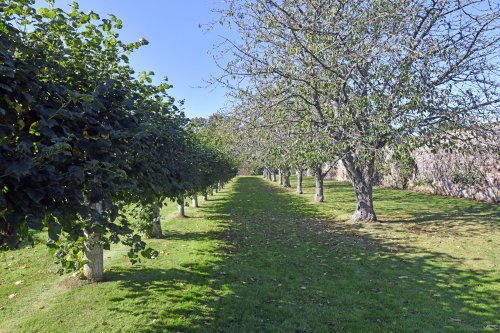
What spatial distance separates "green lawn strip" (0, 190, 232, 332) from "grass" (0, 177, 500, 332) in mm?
23

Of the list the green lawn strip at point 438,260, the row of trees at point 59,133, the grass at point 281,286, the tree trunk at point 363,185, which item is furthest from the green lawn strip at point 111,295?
the tree trunk at point 363,185

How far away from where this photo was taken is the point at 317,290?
269 inches

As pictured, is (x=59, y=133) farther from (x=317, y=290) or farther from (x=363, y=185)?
(x=363, y=185)

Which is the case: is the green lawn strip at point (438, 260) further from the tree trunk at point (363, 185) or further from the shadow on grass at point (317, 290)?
the tree trunk at point (363, 185)

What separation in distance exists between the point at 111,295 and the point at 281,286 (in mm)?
3237

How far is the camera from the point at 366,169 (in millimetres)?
13688

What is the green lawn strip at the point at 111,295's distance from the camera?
213 inches

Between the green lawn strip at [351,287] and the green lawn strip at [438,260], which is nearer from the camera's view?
the green lawn strip at [351,287]

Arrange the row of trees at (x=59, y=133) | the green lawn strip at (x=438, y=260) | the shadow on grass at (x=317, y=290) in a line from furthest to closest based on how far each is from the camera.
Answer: the green lawn strip at (x=438, y=260) → the shadow on grass at (x=317, y=290) → the row of trees at (x=59, y=133)

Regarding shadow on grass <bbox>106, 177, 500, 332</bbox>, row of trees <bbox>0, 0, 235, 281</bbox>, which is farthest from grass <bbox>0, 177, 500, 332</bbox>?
row of trees <bbox>0, 0, 235, 281</bbox>

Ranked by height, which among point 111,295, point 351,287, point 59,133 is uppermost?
point 59,133

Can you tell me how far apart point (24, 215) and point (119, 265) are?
6.44 m

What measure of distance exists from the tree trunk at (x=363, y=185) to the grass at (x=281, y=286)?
1317mm

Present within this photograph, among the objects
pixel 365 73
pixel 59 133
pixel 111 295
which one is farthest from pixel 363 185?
pixel 59 133
